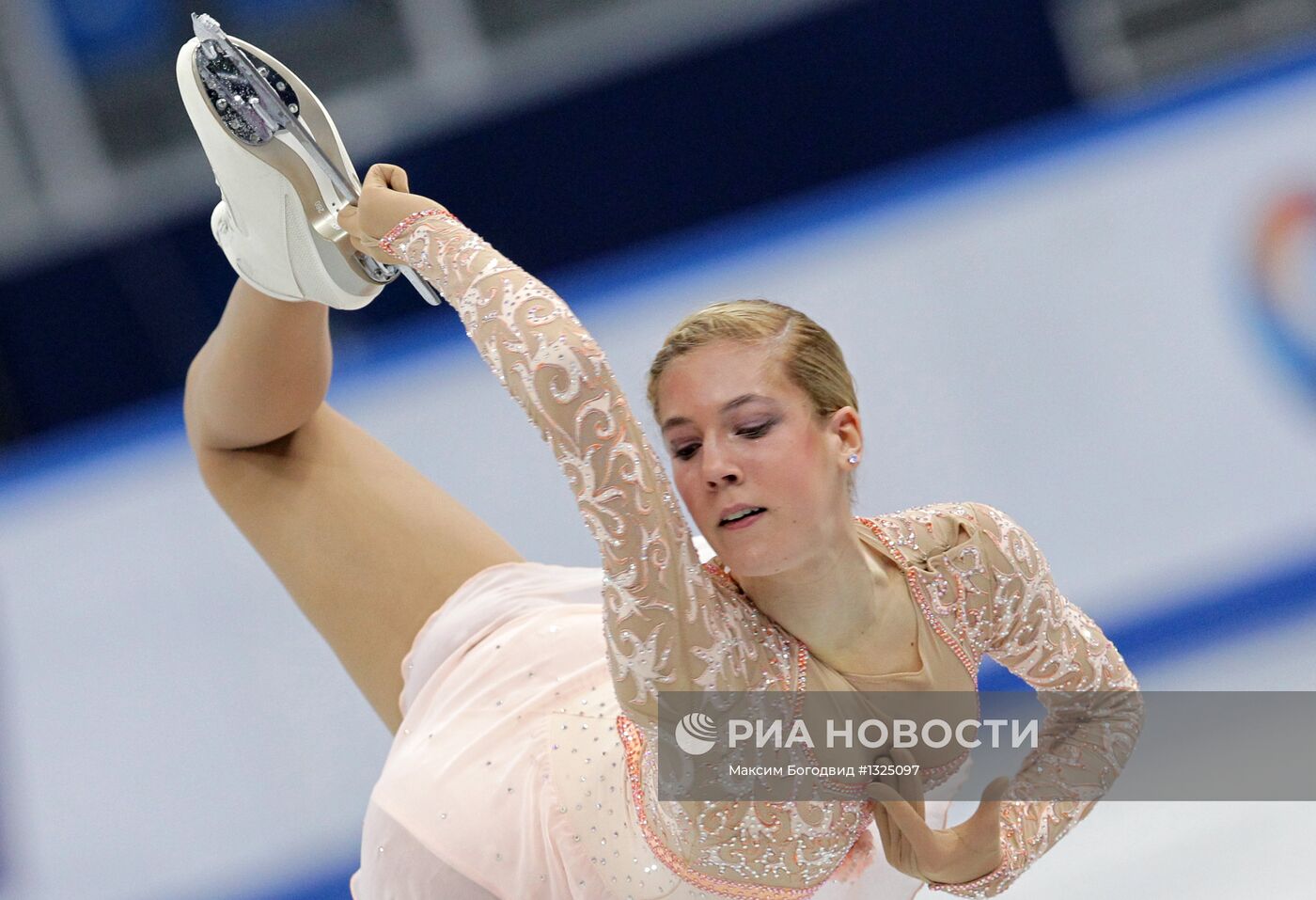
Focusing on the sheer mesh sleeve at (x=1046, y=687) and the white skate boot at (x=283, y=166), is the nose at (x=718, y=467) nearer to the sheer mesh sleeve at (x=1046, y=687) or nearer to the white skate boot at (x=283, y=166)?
the sheer mesh sleeve at (x=1046, y=687)

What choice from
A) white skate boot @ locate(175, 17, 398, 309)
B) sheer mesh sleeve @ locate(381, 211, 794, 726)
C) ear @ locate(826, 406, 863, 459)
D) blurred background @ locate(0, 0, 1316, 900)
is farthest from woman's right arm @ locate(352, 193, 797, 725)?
blurred background @ locate(0, 0, 1316, 900)

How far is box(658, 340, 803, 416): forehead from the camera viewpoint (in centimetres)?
160

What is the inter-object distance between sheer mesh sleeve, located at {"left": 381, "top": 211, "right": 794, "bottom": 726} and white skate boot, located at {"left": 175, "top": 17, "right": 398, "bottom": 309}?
38 cm

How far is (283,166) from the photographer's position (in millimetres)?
1946

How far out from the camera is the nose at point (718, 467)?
1.58 metres

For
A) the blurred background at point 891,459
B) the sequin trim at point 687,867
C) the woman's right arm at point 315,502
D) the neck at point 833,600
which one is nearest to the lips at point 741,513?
the neck at point 833,600

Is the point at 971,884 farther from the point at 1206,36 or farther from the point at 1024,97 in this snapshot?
the point at 1206,36

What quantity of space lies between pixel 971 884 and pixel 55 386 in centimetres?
325

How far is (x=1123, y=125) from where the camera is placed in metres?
3.42

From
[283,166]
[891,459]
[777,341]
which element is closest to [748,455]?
[777,341]

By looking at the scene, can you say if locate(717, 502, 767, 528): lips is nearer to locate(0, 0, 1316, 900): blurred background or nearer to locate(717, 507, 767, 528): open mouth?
locate(717, 507, 767, 528): open mouth

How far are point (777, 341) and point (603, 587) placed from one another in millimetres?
338

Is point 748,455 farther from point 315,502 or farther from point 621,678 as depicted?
point 315,502

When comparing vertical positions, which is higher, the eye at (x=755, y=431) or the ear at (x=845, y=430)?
the ear at (x=845, y=430)
